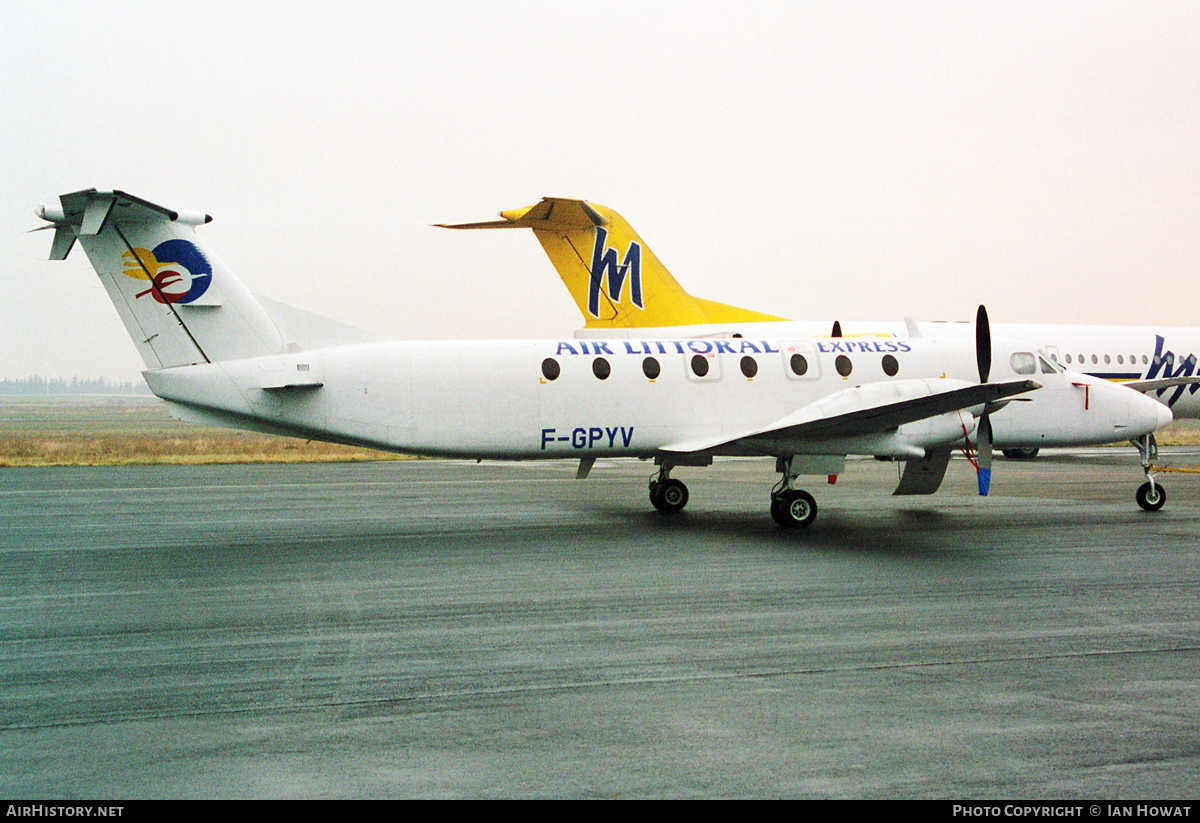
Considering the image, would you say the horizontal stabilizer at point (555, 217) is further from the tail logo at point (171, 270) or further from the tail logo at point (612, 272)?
the tail logo at point (171, 270)

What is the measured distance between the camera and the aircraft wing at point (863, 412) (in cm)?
1438

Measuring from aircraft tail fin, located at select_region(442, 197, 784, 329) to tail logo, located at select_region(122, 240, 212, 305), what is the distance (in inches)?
600

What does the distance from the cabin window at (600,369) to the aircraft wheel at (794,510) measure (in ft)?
11.5

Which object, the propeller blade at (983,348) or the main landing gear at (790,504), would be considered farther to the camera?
the propeller blade at (983,348)

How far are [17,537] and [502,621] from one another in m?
10.2

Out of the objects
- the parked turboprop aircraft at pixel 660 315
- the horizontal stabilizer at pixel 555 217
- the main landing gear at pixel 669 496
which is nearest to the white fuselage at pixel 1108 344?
the parked turboprop aircraft at pixel 660 315

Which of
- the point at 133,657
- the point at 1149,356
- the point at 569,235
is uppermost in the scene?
the point at 569,235

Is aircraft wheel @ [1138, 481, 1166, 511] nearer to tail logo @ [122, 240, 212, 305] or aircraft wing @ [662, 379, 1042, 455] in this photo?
aircraft wing @ [662, 379, 1042, 455]

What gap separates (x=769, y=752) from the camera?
5.75m

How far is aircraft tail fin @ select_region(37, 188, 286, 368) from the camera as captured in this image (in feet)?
46.3

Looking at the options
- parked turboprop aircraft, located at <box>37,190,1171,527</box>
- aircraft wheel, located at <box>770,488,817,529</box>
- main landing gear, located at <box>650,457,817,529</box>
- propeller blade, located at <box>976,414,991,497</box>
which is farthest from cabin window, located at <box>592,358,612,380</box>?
propeller blade, located at <box>976,414,991,497</box>

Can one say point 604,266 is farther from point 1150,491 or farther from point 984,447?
point 1150,491

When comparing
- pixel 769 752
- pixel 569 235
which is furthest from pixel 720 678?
pixel 569 235
